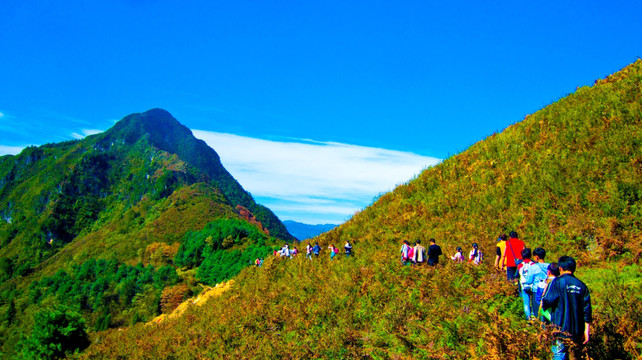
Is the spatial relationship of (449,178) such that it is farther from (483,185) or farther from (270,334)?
(270,334)

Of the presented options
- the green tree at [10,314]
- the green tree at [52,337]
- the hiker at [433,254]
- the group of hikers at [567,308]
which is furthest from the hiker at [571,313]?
the green tree at [10,314]

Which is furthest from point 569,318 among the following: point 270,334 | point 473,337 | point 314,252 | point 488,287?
point 314,252

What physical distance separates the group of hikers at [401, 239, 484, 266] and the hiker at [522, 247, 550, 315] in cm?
460

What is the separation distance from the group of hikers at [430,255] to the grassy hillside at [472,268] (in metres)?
0.45

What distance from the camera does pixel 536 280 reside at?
5.67m

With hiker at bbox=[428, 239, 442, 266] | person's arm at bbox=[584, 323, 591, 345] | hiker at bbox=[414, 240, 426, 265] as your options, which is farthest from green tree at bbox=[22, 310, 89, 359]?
person's arm at bbox=[584, 323, 591, 345]

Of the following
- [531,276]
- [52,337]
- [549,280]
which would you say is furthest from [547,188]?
[52,337]

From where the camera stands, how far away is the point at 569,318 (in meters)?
4.52

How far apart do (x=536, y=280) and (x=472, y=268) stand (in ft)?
11.7

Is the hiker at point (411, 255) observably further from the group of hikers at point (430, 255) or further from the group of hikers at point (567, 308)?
the group of hikers at point (567, 308)

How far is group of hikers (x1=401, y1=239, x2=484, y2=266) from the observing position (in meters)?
11.2

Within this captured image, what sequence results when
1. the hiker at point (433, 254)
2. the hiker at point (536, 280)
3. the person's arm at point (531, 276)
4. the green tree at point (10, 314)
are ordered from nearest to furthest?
the hiker at point (536, 280) < the person's arm at point (531, 276) < the hiker at point (433, 254) < the green tree at point (10, 314)

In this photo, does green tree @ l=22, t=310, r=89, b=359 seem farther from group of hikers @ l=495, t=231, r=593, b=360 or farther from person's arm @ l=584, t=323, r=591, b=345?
person's arm @ l=584, t=323, r=591, b=345

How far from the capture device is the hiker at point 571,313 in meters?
4.45
